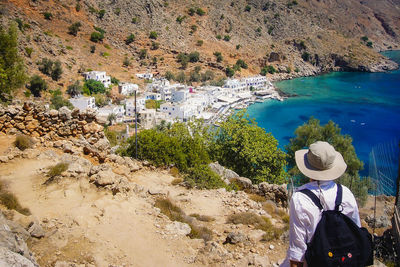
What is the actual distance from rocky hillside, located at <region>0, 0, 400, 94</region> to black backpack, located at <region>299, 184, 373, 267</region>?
5201 cm

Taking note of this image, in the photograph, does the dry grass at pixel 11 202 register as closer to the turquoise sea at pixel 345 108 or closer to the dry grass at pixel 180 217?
the dry grass at pixel 180 217

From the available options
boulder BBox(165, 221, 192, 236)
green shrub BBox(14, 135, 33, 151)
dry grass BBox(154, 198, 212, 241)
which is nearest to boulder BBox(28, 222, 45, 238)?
boulder BBox(165, 221, 192, 236)

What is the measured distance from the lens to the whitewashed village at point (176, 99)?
144 feet

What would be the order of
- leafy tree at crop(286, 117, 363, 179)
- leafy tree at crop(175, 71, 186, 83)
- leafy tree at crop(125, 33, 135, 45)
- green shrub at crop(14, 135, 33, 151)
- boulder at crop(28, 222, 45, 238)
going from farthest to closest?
leafy tree at crop(125, 33, 135, 45) → leafy tree at crop(175, 71, 186, 83) → leafy tree at crop(286, 117, 363, 179) → green shrub at crop(14, 135, 33, 151) → boulder at crop(28, 222, 45, 238)

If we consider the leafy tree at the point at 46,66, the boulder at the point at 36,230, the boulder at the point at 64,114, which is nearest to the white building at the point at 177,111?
the leafy tree at the point at 46,66

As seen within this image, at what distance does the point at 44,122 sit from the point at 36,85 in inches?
1468

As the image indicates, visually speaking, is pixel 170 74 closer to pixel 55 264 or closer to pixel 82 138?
pixel 82 138

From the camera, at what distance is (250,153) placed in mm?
16500

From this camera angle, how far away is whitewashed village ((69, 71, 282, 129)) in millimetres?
43969

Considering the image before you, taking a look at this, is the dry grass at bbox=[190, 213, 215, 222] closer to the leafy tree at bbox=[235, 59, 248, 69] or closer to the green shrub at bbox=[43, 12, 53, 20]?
the green shrub at bbox=[43, 12, 53, 20]

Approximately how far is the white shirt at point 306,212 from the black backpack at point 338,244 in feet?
0.20

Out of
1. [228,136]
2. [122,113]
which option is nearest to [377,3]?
[122,113]

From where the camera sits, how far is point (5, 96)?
15.6m

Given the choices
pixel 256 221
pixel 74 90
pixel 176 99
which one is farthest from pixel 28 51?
pixel 256 221
